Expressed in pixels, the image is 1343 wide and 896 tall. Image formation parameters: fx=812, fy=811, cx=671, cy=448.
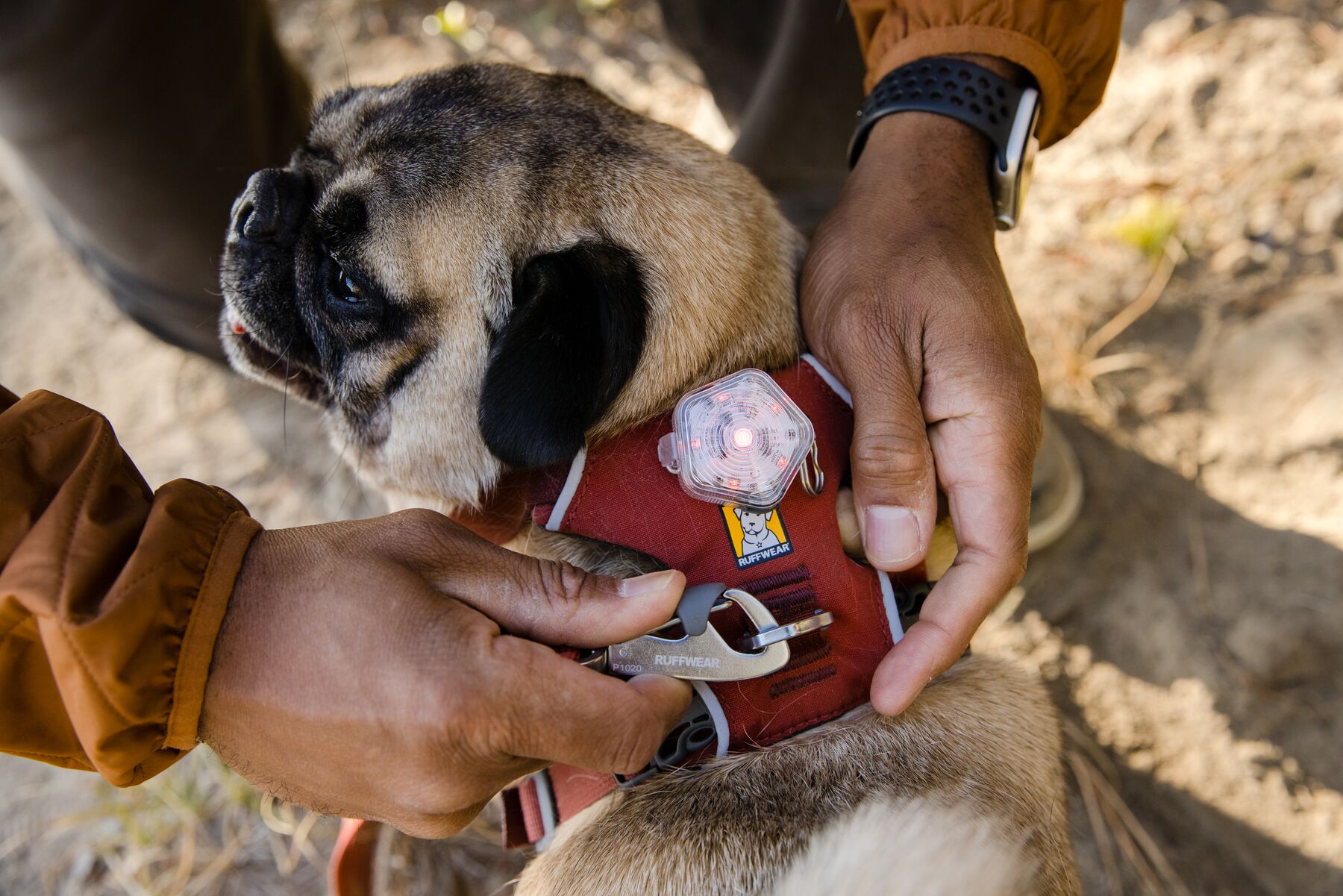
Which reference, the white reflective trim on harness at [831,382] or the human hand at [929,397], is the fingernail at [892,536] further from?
the white reflective trim on harness at [831,382]

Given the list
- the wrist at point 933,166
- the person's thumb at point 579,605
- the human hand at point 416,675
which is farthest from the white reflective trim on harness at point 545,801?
the wrist at point 933,166

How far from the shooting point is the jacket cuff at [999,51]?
2.33 meters

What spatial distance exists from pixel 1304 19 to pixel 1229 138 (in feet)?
2.52

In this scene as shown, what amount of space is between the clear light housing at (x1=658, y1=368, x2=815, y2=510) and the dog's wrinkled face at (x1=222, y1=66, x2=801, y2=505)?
162mm

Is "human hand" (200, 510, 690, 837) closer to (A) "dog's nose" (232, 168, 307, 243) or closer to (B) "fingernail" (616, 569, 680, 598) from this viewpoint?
(B) "fingernail" (616, 569, 680, 598)

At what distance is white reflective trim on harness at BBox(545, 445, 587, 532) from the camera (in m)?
1.83

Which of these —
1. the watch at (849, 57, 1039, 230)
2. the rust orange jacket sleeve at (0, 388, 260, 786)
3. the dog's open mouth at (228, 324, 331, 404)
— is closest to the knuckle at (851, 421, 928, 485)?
the watch at (849, 57, 1039, 230)

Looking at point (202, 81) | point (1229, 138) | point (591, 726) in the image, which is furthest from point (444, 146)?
point (1229, 138)

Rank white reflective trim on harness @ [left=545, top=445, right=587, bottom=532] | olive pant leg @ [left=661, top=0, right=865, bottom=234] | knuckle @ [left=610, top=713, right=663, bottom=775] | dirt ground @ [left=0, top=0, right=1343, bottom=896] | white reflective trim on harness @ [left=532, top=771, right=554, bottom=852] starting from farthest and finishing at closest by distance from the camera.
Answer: olive pant leg @ [left=661, top=0, right=865, bottom=234] → dirt ground @ [left=0, top=0, right=1343, bottom=896] → white reflective trim on harness @ [left=532, top=771, right=554, bottom=852] → white reflective trim on harness @ [left=545, top=445, right=587, bottom=532] → knuckle @ [left=610, top=713, right=663, bottom=775]

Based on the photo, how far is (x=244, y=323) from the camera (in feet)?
7.23

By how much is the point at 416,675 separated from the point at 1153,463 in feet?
10.6

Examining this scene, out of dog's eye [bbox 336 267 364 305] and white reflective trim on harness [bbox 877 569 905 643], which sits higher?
dog's eye [bbox 336 267 364 305]

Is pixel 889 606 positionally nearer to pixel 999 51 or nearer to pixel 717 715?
pixel 717 715

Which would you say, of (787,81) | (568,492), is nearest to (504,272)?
(568,492)
